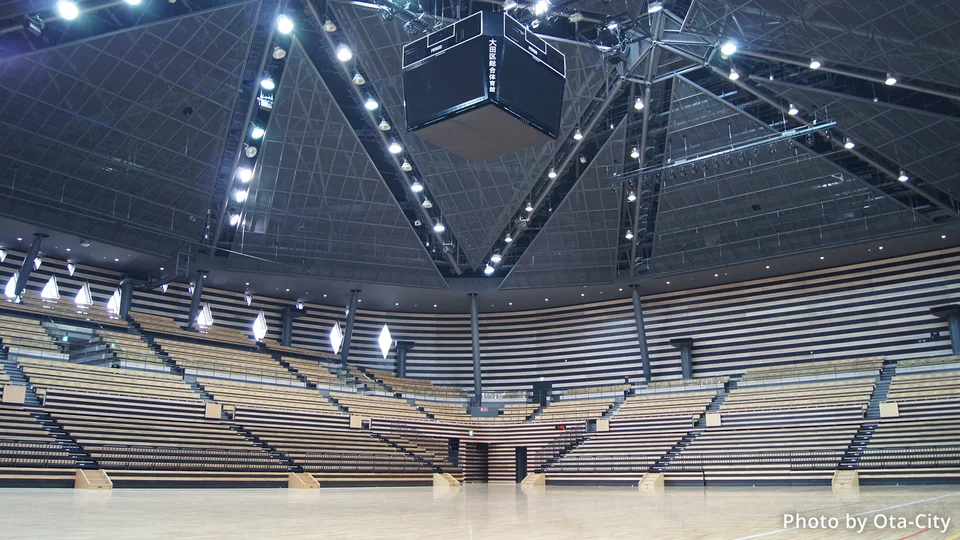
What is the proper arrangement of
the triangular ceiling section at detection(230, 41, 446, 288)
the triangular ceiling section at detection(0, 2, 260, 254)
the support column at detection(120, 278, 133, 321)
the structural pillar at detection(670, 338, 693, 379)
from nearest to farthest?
1. the triangular ceiling section at detection(0, 2, 260, 254)
2. the triangular ceiling section at detection(230, 41, 446, 288)
3. the support column at detection(120, 278, 133, 321)
4. the structural pillar at detection(670, 338, 693, 379)

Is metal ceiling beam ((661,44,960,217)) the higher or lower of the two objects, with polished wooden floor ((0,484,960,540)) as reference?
higher

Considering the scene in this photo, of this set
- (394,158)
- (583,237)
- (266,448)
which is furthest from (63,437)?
(583,237)

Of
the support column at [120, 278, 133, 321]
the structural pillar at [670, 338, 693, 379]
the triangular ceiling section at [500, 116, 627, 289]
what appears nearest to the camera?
the triangular ceiling section at [500, 116, 627, 289]

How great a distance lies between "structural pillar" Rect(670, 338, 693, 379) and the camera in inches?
1524

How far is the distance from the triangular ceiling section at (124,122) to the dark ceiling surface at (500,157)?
0.08 m

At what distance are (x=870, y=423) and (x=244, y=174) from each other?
2755cm

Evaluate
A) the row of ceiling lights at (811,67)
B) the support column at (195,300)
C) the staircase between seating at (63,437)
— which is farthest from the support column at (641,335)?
the staircase between seating at (63,437)

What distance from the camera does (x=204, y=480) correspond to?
78.1 feet

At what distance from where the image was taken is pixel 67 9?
19875 millimetres

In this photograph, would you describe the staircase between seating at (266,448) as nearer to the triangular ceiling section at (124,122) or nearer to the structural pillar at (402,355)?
the triangular ceiling section at (124,122)

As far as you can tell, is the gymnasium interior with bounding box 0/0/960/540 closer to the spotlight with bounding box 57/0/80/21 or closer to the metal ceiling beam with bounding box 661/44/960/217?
the metal ceiling beam with bounding box 661/44/960/217

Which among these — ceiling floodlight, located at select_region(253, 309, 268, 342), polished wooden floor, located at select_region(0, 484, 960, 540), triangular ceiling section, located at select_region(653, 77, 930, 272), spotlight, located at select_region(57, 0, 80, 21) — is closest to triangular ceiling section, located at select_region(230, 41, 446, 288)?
ceiling floodlight, located at select_region(253, 309, 268, 342)

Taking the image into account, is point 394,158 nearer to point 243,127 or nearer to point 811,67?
point 243,127

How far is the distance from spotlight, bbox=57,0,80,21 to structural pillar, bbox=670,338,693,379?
31.2 meters
